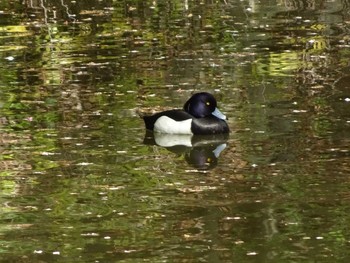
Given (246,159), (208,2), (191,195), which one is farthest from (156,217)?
(208,2)

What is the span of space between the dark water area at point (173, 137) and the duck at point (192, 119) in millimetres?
141

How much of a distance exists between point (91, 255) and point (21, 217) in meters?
1.30

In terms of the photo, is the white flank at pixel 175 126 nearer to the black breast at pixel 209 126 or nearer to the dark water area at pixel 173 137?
the black breast at pixel 209 126

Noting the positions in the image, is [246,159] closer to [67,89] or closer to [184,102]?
[184,102]

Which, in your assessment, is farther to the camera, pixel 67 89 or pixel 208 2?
pixel 208 2

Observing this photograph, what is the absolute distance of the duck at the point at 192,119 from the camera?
536 inches

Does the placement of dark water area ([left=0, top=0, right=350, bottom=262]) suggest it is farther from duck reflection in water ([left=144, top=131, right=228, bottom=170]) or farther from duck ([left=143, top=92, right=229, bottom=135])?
duck ([left=143, top=92, right=229, bottom=135])

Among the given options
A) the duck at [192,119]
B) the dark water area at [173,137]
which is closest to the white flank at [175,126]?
the duck at [192,119]

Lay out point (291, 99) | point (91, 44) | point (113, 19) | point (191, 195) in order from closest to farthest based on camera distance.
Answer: point (191, 195)
point (291, 99)
point (91, 44)
point (113, 19)

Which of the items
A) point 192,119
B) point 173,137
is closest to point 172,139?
point 173,137

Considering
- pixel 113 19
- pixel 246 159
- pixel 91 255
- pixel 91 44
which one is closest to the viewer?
pixel 91 255

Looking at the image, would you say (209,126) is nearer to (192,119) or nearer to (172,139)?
(192,119)

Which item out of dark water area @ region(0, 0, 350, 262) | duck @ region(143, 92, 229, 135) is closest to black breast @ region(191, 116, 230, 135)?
duck @ region(143, 92, 229, 135)

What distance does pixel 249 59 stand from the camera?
57.4ft
